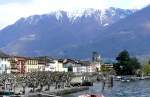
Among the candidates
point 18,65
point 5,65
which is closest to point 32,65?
point 18,65

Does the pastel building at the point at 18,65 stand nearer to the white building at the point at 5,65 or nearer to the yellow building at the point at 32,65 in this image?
the yellow building at the point at 32,65

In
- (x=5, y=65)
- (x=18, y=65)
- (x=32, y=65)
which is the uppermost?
(x=32, y=65)

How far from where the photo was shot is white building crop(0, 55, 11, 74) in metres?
167

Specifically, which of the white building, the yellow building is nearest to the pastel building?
the yellow building

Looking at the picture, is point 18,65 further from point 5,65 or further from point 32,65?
point 32,65

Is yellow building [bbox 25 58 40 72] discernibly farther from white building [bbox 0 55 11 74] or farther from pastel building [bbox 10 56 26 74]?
white building [bbox 0 55 11 74]

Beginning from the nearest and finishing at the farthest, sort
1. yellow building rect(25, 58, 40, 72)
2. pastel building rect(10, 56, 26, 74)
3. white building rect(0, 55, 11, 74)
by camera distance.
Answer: white building rect(0, 55, 11, 74) → pastel building rect(10, 56, 26, 74) → yellow building rect(25, 58, 40, 72)

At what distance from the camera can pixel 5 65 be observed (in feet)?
557

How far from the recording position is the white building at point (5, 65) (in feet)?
547

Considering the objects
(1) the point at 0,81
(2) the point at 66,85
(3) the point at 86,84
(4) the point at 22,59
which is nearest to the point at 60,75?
(2) the point at 66,85

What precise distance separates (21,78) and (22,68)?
65320 millimetres

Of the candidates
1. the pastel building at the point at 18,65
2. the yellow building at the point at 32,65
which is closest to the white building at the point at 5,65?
the pastel building at the point at 18,65

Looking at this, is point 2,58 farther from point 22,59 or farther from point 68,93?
point 68,93

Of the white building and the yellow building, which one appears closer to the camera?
the white building
